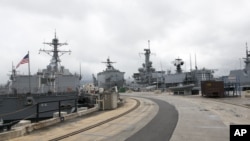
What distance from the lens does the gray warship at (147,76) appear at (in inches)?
3545

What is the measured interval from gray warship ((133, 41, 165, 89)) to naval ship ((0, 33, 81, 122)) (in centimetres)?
4517

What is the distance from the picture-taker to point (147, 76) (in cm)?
9312

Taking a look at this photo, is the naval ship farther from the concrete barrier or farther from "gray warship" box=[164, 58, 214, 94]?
"gray warship" box=[164, 58, 214, 94]

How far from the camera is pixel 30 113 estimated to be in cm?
2947

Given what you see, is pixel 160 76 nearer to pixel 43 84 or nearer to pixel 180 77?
pixel 180 77

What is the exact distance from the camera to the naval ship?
2914cm

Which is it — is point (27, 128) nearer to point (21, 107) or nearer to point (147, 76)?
point (21, 107)

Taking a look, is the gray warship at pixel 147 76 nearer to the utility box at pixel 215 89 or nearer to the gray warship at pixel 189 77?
the gray warship at pixel 189 77

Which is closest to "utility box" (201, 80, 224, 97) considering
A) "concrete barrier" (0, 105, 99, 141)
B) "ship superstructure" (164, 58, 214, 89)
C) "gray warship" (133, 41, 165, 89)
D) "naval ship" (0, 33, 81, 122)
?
"naval ship" (0, 33, 81, 122)

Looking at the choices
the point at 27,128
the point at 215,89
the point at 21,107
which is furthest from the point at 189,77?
the point at 27,128

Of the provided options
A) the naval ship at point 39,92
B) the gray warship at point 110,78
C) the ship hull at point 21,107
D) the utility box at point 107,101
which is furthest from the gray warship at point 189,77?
the utility box at point 107,101

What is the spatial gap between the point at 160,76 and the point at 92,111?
73965mm

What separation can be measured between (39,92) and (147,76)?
58.7m

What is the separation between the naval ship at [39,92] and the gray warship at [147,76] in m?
45.2
